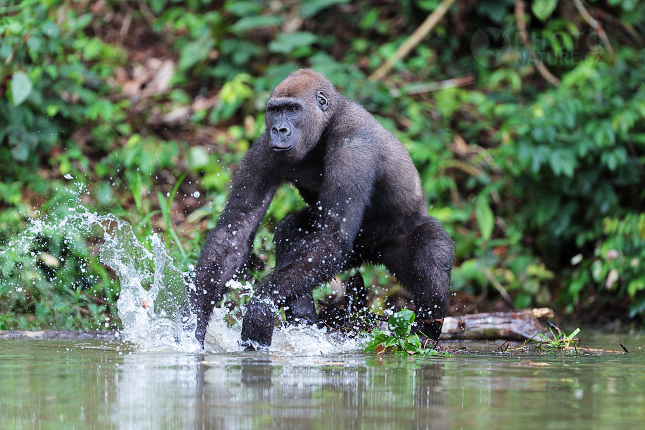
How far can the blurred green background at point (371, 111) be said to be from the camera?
26.0 feet

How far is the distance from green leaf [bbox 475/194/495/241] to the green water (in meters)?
4.96

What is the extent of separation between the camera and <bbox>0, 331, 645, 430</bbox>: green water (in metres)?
2.48

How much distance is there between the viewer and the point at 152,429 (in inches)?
92.1

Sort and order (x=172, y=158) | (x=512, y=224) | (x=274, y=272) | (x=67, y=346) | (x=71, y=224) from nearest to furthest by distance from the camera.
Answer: (x=67, y=346) < (x=274, y=272) < (x=71, y=224) < (x=512, y=224) < (x=172, y=158)

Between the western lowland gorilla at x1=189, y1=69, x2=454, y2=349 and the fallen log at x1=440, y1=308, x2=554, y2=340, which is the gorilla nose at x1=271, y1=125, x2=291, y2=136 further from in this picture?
the fallen log at x1=440, y1=308, x2=554, y2=340

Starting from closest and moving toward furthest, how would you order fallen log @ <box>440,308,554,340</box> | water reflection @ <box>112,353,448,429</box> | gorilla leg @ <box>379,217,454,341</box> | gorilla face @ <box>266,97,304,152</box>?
water reflection @ <box>112,353,448,429</box> < gorilla face @ <box>266,97,304,152</box> < gorilla leg @ <box>379,217,454,341</box> < fallen log @ <box>440,308,554,340</box>

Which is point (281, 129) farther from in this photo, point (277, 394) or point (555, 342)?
point (277, 394)

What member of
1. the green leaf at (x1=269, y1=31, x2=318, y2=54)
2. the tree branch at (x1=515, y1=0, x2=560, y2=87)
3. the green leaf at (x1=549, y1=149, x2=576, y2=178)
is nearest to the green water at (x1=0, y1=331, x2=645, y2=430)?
the green leaf at (x1=549, y1=149, x2=576, y2=178)

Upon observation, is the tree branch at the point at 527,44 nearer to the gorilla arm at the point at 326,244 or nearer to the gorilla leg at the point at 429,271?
the gorilla leg at the point at 429,271

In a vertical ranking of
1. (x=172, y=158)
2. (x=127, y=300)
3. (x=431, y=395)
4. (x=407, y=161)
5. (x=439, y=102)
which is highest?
(x=439, y=102)

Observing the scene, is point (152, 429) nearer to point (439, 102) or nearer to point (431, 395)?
point (431, 395)

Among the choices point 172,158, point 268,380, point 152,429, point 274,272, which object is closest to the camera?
point 152,429

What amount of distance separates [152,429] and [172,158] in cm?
894

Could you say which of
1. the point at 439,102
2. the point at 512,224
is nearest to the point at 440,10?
the point at 439,102
